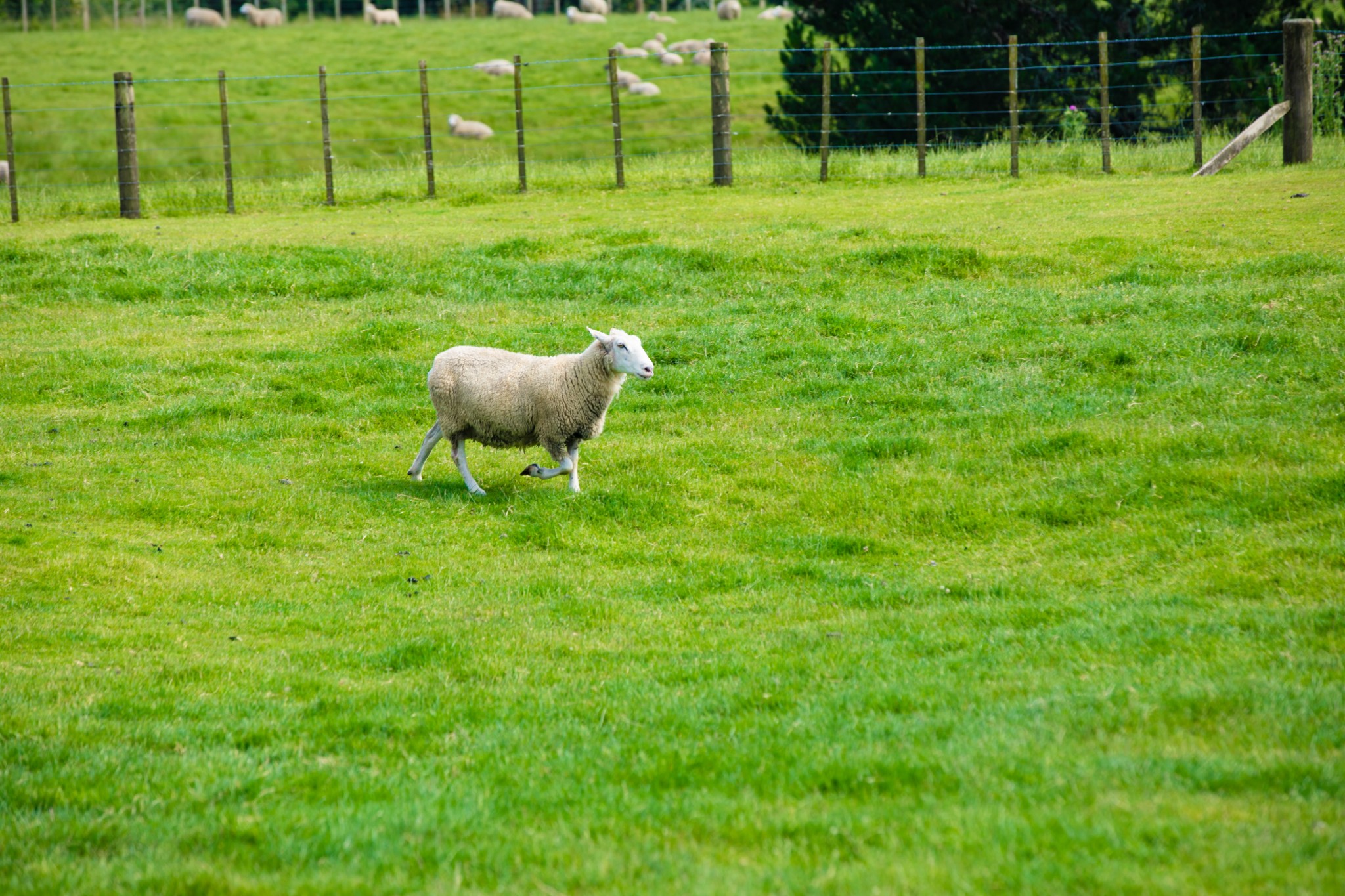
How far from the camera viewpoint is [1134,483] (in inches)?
330

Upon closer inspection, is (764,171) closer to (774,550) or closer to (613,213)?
(613,213)

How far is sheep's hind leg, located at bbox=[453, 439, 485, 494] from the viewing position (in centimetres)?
946

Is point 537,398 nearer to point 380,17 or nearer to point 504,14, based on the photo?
point 380,17

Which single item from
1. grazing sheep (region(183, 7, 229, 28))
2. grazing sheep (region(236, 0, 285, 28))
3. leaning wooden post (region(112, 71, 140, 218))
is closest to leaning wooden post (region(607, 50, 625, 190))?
leaning wooden post (region(112, 71, 140, 218))

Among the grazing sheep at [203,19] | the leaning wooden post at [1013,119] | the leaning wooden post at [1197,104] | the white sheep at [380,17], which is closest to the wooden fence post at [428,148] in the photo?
the leaning wooden post at [1013,119]

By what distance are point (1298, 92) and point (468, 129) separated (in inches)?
1102

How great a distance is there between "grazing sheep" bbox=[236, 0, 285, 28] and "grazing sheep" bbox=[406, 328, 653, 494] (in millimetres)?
52769

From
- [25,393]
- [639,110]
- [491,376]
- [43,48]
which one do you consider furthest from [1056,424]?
[43,48]

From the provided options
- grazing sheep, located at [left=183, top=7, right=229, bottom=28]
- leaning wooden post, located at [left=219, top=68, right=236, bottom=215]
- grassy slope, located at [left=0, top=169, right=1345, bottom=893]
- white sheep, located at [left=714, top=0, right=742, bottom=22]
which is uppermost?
white sheep, located at [left=714, top=0, right=742, bottom=22]

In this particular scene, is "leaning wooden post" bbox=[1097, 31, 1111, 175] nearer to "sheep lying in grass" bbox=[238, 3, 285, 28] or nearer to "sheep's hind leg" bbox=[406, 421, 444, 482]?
"sheep's hind leg" bbox=[406, 421, 444, 482]

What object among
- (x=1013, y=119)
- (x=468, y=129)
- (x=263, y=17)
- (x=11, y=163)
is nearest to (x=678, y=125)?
(x=468, y=129)

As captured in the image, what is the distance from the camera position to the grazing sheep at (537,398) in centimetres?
930

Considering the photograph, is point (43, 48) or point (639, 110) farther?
point (43, 48)

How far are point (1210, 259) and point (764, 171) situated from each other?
34.4 feet
